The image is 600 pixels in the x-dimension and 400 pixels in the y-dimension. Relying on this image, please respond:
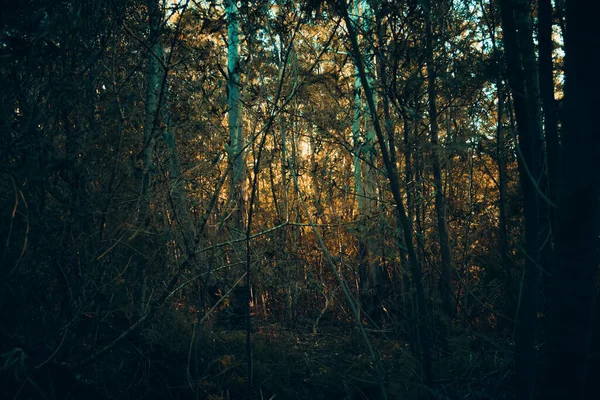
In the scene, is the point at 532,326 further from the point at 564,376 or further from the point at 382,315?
the point at 382,315

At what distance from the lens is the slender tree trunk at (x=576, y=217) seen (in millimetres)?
1315

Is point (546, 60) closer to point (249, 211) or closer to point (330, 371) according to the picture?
point (249, 211)

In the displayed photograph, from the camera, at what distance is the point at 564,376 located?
145cm

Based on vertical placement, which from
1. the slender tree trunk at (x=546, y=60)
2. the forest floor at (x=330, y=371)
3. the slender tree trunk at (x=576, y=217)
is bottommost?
the forest floor at (x=330, y=371)

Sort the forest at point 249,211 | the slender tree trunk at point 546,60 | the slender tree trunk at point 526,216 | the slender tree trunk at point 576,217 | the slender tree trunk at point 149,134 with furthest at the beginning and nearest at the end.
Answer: the slender tree trunk at point 149,134, the slender tree trunk at point 526,216, the slender tree trunk at point 546,60, the forest at point 249,211, the slender tree trunk at point 576,217

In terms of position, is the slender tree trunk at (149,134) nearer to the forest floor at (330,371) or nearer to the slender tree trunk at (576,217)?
the forest floor at (330,371)

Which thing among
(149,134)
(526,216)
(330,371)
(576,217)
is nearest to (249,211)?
(149,134)

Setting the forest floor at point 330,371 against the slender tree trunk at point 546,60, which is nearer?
the slender tree trunk at point 546,60

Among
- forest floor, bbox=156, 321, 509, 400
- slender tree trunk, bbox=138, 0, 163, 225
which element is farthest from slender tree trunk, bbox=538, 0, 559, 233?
slender tree trunk, bbox=138, 0, 163, 225

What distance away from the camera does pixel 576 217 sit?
54.3 inches

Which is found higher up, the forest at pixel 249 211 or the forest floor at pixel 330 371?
the forest at pixel 249 211

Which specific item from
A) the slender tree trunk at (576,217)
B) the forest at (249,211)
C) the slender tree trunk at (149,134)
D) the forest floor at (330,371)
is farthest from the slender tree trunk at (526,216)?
the slender tree trunk at (149,134)

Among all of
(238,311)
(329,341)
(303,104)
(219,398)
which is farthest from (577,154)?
(303,104)

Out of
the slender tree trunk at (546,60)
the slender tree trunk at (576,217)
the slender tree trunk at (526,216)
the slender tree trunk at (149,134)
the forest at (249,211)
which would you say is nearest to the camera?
the slender tree trunk at (576,217)
